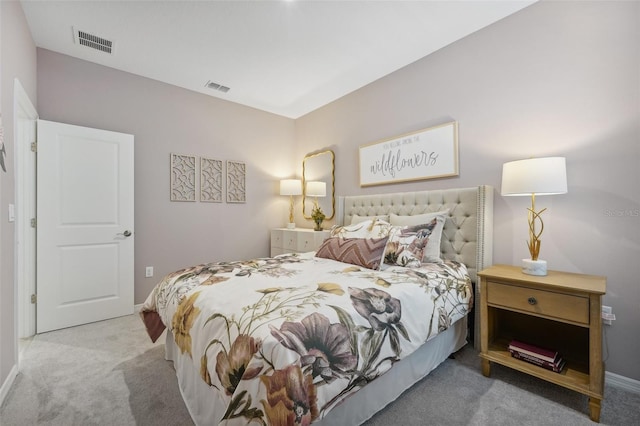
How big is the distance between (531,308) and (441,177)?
1.40m

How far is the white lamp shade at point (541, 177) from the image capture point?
1781mm

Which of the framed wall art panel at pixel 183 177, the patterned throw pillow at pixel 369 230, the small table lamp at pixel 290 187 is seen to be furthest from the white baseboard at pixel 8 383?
the small table lamp at pixel 290 187

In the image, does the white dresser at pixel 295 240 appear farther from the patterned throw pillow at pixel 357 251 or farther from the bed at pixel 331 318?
the patterned throw pillow at pixel 357 251

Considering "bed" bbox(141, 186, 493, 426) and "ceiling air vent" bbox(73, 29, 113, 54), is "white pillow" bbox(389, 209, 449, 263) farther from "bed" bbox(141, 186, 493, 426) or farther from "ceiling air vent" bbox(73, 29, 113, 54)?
"ceiling air vent" bbox(73, 29, 113, 54)

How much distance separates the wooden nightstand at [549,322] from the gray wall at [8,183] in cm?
306

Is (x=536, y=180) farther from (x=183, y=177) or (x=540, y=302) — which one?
(x=183, y=177)

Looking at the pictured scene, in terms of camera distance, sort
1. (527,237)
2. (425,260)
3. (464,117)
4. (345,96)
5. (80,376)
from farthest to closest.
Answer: (345,96)
(464,117)
(425,260)
(527,237)
(80,376)

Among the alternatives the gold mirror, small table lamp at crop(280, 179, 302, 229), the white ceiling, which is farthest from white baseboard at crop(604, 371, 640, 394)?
small table lamp at crop(280, 179, 302, 229)

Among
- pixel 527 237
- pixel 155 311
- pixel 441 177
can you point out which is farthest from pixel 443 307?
pixel 155 311

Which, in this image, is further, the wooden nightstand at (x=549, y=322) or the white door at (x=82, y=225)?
the white door at (x=82, y=225)

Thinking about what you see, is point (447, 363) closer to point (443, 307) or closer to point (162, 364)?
point (443, 307)

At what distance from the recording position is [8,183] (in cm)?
184

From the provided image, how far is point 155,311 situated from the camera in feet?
6.56

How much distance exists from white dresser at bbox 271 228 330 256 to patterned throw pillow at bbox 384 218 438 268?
128cm
